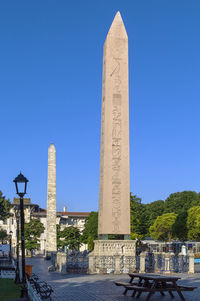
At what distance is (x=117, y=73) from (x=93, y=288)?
12.2 meters

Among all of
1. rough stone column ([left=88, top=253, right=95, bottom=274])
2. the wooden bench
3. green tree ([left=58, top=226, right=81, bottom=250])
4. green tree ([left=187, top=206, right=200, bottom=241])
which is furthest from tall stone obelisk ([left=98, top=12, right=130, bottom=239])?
green tree ([left=58, top=226, right=81, bottom=250])

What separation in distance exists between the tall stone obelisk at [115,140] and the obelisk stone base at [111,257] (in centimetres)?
75

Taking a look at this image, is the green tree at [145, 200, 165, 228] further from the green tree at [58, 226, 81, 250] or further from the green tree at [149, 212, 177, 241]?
the green tree at [58, 226, 81, 250]

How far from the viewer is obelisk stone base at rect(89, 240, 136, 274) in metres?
23.6

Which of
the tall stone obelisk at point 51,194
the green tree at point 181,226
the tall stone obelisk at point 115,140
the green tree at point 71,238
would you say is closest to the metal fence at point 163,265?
the tall stone obelisk at point 115,140

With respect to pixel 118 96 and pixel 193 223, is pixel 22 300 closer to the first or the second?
pixel 118 96

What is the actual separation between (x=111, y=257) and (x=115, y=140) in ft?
20.6

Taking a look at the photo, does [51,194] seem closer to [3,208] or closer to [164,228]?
[3,208]

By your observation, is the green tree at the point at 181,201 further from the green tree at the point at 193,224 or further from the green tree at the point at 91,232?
the green tree at the point at 193,224

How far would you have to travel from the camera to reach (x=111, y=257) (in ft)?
78.1

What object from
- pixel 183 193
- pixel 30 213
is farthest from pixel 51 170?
pixel 30 213

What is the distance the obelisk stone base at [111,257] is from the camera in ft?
77.6

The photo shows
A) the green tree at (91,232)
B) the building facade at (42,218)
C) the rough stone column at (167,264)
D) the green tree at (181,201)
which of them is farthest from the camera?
the building facade at (42,218)

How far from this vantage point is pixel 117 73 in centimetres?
2448
